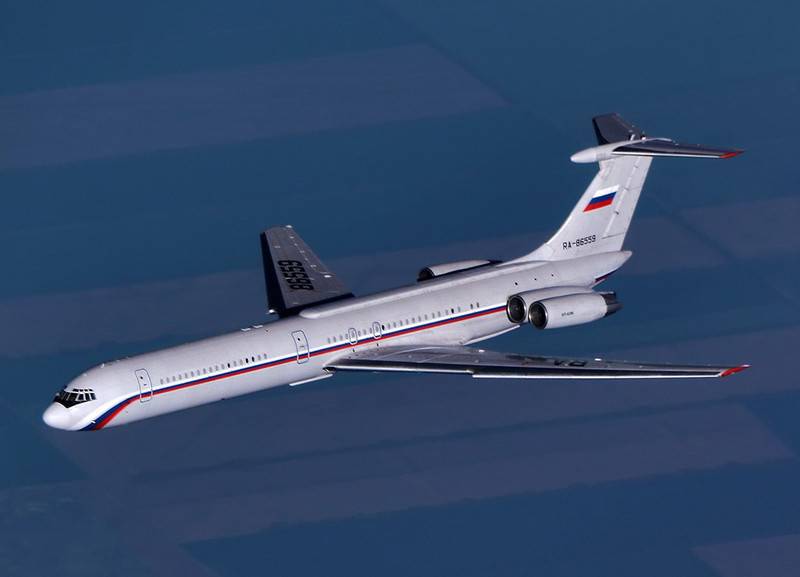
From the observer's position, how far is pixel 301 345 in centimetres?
5056

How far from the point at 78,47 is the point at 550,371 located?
106 ft

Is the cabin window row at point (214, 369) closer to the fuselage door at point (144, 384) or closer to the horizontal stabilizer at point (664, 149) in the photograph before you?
the fuselage door at point (144, 384)

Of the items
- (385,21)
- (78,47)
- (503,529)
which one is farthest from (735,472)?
(78,47)

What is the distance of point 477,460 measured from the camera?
162 feet

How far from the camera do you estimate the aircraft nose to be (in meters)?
48.3

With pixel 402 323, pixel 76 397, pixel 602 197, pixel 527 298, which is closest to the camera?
pixel 76 397

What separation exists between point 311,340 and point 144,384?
5255 millimetres

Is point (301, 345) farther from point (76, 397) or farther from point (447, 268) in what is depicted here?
point (76, 397)

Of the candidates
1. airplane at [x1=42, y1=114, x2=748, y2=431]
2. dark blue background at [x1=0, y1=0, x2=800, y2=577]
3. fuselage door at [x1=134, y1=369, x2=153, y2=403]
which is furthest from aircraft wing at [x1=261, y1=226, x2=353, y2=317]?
fuselage door at [x1=134, y1=369, x2=153, y2=403]

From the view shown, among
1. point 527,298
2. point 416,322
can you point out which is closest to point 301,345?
point 416,322

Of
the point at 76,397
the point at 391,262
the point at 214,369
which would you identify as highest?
the point at 391,262

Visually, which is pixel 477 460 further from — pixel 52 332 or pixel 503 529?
pixel 52 332

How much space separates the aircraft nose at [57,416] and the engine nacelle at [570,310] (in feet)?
47.4

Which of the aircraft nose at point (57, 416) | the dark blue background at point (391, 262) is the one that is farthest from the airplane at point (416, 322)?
the dark blue background at point (391, 262)
